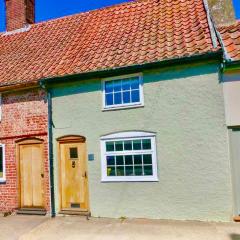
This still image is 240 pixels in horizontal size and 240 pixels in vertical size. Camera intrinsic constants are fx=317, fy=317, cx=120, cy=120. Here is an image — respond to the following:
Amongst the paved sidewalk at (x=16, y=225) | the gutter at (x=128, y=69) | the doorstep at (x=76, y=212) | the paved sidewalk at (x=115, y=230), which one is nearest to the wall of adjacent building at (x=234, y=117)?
the gutter at (x=128, y=69)

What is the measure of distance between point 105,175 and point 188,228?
3.13 meters

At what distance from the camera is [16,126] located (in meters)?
11.5

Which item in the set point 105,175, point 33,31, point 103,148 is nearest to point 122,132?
point 103,148

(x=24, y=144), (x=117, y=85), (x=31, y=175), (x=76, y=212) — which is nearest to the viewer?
(x=117, y=85)

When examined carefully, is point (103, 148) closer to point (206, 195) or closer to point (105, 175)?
point (105, 175)

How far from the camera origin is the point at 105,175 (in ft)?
33.6

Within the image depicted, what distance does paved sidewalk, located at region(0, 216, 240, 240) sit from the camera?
7.89 m

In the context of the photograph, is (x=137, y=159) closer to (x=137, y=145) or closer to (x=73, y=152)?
(x=137, y=145)

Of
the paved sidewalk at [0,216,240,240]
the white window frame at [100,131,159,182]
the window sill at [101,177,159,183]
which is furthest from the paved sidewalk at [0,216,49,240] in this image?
the white window frame at [100,131,159,182]

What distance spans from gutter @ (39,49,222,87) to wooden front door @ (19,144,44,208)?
7.83ft

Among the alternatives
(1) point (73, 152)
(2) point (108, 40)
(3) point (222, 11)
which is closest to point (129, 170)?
(1) point (73, 152)

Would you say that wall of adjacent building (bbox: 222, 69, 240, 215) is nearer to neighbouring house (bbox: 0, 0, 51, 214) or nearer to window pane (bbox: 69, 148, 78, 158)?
window pane (bbox: 69, 148, 78, 158)

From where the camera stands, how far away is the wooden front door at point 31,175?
11.1 m

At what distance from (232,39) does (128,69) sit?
3.44m
